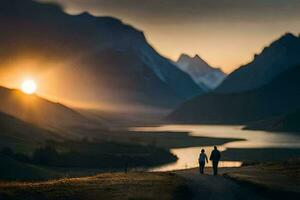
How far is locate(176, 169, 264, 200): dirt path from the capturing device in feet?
164

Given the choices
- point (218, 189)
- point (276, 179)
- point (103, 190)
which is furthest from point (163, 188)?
point (276, 179)

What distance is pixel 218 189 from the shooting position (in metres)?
52.3

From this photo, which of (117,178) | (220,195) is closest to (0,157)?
(117,178)

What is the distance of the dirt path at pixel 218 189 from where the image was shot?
49969mm

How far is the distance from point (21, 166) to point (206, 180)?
113333 mm

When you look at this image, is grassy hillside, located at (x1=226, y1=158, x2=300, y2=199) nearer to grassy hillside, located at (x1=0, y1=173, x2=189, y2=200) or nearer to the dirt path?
the dirt path

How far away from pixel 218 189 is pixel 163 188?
198 inches

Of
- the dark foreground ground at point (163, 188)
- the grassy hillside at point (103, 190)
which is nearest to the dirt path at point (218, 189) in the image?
the dark foreground ground at point (163, 188)

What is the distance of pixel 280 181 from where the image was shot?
56.8m

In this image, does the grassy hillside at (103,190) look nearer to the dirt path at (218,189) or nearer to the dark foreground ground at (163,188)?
the dark foreground ground at (163,188)

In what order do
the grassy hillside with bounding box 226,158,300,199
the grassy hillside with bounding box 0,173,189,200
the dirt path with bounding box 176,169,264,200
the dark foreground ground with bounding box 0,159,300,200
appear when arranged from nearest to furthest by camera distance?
the grassy hillside with bounding box 0,173,189,200 < the dark foreground ground with bounding box 0,159,300,200 < the dirt path with bounding box 176,169,264,200 < the grassy hillside with bounding box 226,158,300,199

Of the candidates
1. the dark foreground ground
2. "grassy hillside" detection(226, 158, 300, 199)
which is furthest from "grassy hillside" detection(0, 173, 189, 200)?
"grassy hillside" detection(226, 158, 300, 199)

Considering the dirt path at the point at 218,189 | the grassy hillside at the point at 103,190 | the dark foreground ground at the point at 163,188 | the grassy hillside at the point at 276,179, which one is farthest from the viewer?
the grassy hillside at the point at 276,179

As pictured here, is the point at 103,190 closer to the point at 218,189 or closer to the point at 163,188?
the point at 163,188
